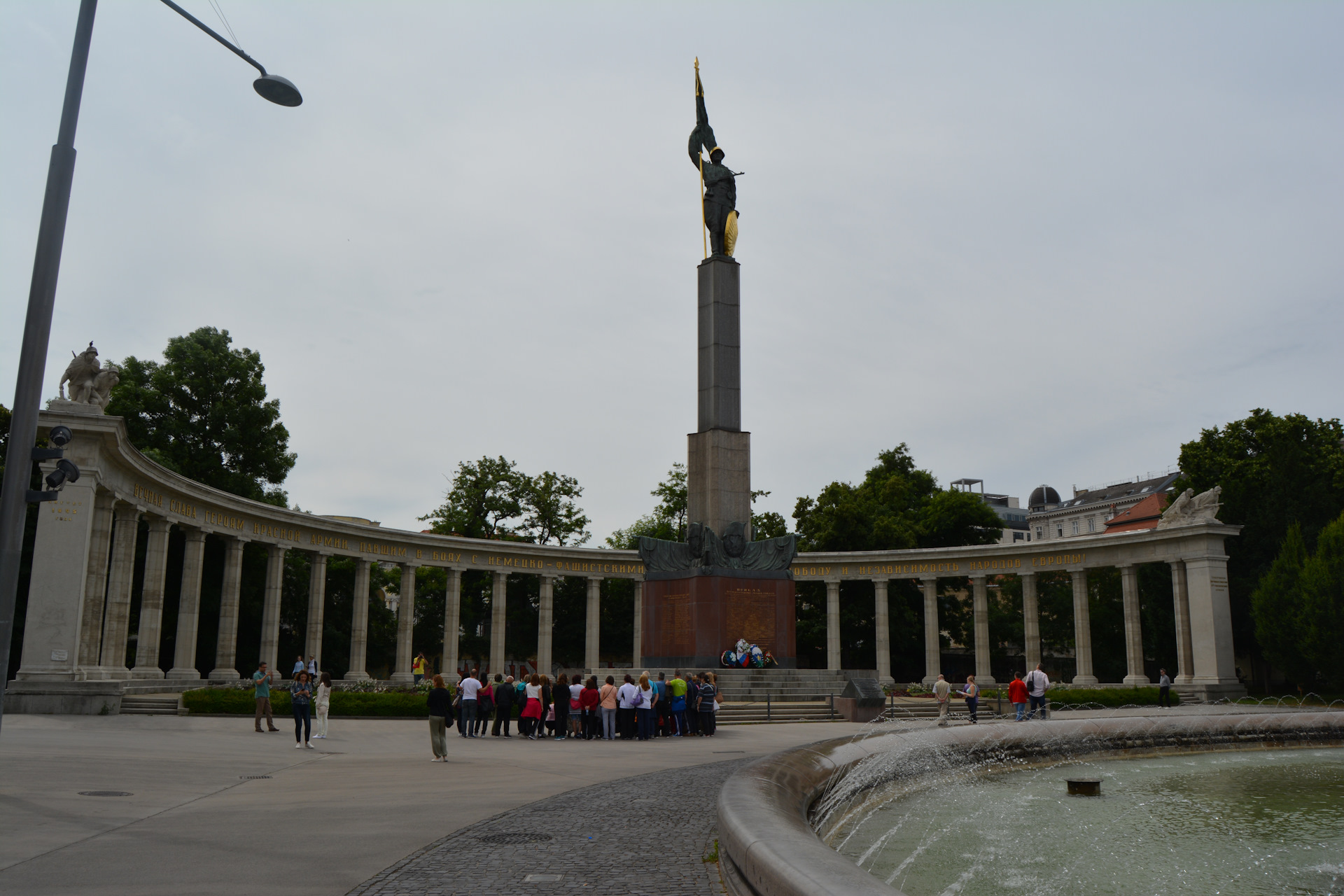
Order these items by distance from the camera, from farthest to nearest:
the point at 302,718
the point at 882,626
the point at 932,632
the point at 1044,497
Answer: the point at 1044,497 → the point at 882,626 → the point at 932,632 → the point at 302,718

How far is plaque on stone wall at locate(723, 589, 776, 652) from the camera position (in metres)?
35.0

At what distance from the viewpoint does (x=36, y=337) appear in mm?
9688

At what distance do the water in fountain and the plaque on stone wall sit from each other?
58.3 ft

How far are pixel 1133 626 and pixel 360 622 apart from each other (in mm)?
37212

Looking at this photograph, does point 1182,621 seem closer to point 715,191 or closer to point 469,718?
point 715,191

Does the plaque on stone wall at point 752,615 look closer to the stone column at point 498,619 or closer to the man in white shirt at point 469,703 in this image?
the man in white shirt at point 469,703

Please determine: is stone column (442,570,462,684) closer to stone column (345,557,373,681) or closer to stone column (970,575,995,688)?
stone column (345,557,373,681)

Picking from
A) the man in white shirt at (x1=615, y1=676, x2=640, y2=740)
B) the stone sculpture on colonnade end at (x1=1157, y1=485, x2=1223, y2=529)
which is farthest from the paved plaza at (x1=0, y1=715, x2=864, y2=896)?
the stone sculpture on colonnade end at (x1=1157, y1=485, x2=1223, y2=529)

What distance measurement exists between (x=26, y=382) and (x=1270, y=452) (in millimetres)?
54905

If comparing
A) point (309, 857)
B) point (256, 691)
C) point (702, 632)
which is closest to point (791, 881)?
point (309, 857)

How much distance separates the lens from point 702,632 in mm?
34562

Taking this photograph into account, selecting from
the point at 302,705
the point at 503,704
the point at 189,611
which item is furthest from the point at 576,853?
the point at 189,611

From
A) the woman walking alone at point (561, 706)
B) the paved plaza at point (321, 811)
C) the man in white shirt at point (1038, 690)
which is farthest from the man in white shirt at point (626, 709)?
the man in white shirt at point (1038, 690)

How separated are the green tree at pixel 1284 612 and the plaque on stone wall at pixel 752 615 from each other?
22.8 metres
